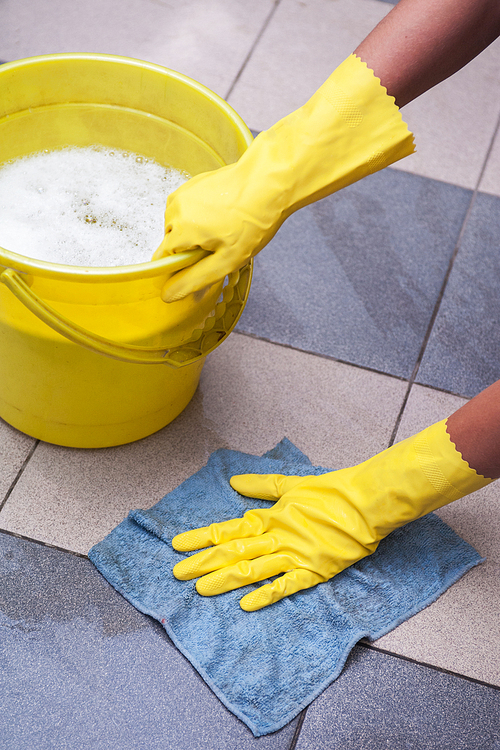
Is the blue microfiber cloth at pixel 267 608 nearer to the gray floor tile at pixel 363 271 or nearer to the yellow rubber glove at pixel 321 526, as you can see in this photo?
the yellow rubber glove at pixel 321 526

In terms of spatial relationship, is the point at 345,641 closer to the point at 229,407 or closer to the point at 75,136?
the point at 229,407

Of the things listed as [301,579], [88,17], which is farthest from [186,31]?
[301,579]

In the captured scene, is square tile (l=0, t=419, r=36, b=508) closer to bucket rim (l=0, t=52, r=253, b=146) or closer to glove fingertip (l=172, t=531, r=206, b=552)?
glove fingertip (l=172, t=531, r=206, b=552)

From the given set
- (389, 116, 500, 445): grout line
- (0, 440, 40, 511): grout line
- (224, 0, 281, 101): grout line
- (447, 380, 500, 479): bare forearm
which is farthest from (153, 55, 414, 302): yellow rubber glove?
(224, 0, 281, 101): grout line

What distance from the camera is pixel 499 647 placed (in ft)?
4.15

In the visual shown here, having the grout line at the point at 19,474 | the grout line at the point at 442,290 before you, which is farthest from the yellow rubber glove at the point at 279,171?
the grout line at the point at 442,290

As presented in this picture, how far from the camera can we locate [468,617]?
4.25ft

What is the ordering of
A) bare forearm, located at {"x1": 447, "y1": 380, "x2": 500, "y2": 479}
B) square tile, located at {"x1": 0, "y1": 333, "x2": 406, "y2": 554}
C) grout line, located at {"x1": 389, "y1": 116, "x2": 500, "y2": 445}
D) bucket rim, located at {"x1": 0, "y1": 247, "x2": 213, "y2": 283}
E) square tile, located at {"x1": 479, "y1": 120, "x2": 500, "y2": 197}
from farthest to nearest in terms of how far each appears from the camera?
square tile, located at {"x1": 479, "y1": 120, "x2": 500, "y2": 197}, grout line, located at {"x1": 389, "y1": 116, "x2": 500, "y2": 445}, square tile, located at {"x1": 0, "y1": 333, "x2": 406, "y2": 554}, bare forearm, located at {"x1": 447, "y1": 380, "x2": 500, "y2": 479}, bucket rim, located at {"x1": 0, "y1": 247, "x2": 213, "y2": 283}

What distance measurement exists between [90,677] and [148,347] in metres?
0.58

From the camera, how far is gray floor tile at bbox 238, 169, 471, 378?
1678 mm

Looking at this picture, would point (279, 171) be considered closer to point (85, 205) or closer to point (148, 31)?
point (85, 205)

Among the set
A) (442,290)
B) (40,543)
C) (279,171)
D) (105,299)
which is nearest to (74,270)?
(105,299)

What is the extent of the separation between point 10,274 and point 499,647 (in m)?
1.09

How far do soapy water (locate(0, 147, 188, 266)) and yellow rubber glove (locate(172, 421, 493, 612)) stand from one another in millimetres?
540
